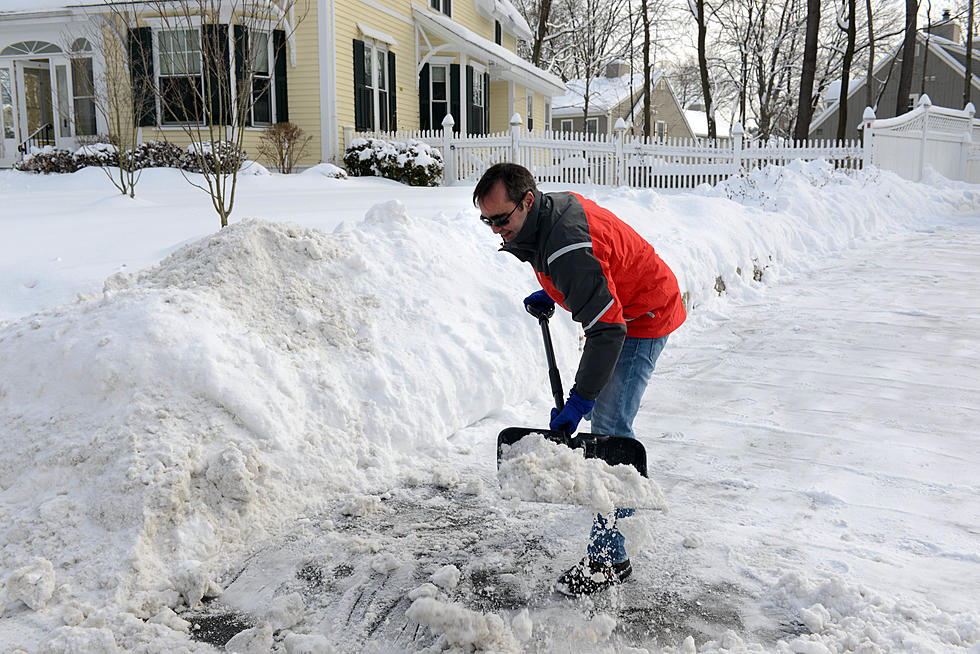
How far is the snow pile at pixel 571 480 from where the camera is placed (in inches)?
106

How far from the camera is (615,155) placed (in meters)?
18.7

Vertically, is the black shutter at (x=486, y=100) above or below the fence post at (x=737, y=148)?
above

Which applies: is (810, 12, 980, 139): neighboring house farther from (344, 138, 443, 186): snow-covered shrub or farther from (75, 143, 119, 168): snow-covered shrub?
(75, 143, 119, 168): snow-covered shrub

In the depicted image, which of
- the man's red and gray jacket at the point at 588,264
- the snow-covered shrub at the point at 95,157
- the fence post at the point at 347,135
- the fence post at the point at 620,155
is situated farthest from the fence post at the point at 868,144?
the man's red and gray jacket at the point at 588,264

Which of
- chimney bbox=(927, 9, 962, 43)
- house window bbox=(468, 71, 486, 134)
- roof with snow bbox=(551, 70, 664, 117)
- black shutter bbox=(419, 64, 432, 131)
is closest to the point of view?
black shutter bbox=(419, 64, 432, 131)

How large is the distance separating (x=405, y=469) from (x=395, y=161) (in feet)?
43.4

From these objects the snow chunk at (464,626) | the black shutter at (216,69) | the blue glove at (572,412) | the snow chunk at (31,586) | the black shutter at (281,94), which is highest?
the black shutter at (281,94)

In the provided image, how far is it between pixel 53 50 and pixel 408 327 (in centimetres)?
1715

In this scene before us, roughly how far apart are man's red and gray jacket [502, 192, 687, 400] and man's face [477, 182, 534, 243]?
25 millimetres

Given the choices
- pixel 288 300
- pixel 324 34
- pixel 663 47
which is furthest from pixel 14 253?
pixel 663 47

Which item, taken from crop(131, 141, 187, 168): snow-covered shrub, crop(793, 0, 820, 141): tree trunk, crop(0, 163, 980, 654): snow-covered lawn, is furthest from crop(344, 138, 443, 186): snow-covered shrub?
crop(793, 0, 820, 141): tree trunk

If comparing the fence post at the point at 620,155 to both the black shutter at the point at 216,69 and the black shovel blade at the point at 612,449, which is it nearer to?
the black shutter at the point at 216,69

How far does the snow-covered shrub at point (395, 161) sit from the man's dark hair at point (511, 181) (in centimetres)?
→ 1404

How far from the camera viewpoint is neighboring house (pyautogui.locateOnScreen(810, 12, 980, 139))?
125 ft
